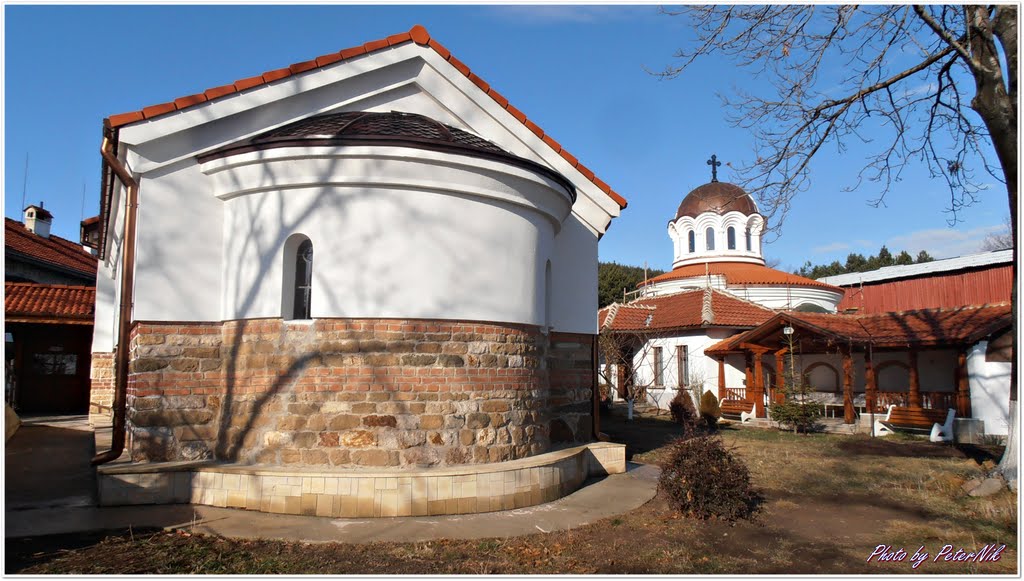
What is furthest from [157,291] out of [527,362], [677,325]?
[677,325]

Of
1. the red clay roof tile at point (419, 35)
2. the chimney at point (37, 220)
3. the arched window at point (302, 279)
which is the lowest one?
the arched window at point (302, 279)

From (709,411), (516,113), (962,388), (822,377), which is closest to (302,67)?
(516,113)

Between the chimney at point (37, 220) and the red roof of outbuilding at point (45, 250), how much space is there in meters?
0.30

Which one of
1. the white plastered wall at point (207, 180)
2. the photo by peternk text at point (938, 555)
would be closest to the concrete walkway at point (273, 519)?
the white plastered wall at point (207, 180)

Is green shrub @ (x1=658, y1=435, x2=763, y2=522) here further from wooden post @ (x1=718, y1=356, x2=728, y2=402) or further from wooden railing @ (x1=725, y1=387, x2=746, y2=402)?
wooden post @ (x1=718, y1=356, x2=728, y2=402)

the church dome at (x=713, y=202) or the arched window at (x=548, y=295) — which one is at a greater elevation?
the church dome at (x=713, y=202)

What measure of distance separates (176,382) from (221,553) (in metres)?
2.91

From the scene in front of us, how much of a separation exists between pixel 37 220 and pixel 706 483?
28.9 meters

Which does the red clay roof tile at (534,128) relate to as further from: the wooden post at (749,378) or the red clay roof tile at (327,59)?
the wooden post at (749,378)

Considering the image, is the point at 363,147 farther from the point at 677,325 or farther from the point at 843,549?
the point at 677,325

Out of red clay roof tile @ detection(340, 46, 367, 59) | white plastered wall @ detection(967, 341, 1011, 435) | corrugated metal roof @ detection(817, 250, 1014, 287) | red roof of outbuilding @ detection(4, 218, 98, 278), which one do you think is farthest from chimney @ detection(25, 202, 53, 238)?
corrugated metal roof @ detection(817, 250, 1014, 287)

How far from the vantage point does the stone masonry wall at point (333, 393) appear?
24.0ft

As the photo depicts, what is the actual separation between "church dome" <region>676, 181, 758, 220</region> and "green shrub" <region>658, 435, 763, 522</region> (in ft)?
80.9

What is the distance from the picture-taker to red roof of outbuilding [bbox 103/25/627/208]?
306 inches
